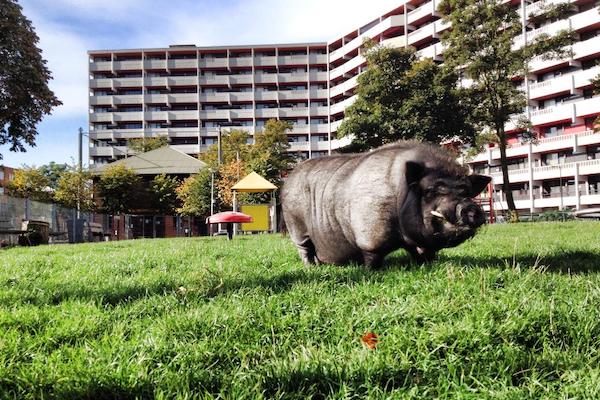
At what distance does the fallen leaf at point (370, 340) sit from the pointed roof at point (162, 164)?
59881mm

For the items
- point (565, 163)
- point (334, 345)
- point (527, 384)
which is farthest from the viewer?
point (565, 163)

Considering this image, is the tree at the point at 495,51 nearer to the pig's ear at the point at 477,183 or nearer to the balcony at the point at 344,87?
the pig's ear at the point at 477,183

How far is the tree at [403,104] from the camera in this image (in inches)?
1394

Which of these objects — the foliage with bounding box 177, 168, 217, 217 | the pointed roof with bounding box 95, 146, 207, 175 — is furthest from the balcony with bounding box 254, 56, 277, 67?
the foliage with bounding box 177, 168, 217, 217

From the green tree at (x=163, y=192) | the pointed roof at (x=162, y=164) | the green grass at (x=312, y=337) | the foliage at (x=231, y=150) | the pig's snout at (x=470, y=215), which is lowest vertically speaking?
the green grass at (x=312, y=337)

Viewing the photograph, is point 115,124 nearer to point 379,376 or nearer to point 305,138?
point 305,138

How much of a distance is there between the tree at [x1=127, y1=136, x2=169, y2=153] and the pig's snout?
8570 centimetres

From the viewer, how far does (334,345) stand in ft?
9.76

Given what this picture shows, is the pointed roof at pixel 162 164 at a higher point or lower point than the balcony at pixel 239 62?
lower

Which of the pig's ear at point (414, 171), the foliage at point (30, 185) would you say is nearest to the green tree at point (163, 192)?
the foliage at point (30, 185)

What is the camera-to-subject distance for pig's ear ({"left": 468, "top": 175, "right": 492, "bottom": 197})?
15.6ft

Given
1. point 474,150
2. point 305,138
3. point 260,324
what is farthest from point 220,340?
point 305,138

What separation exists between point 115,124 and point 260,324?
330ft

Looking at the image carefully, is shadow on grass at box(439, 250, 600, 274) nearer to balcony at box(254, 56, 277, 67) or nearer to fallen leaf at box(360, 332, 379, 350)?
fallen leaf at box(360, 332, 379, 350)
